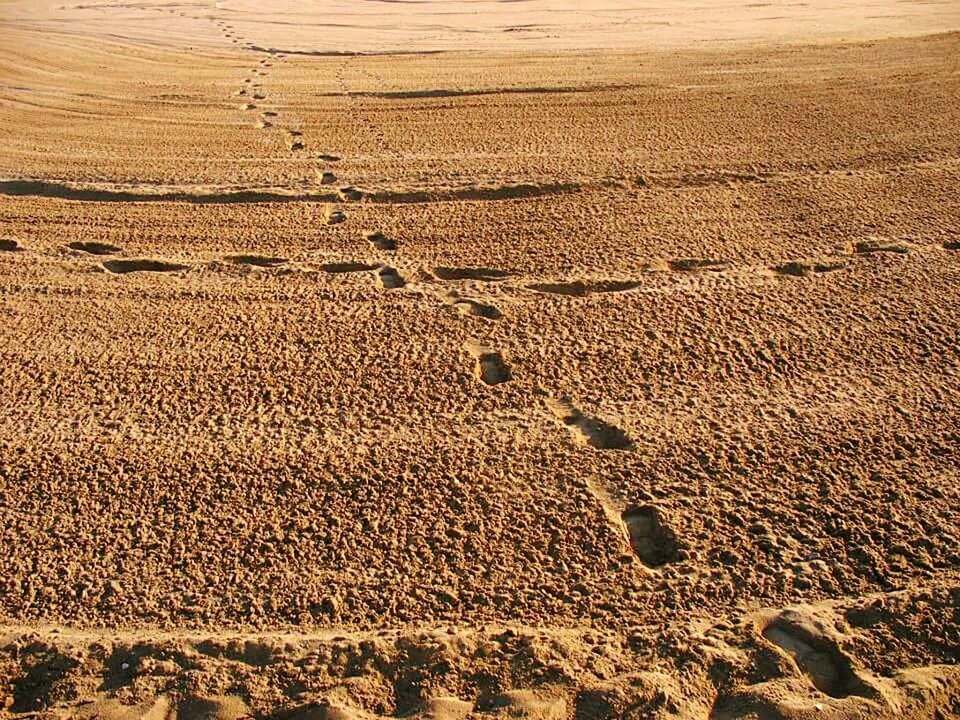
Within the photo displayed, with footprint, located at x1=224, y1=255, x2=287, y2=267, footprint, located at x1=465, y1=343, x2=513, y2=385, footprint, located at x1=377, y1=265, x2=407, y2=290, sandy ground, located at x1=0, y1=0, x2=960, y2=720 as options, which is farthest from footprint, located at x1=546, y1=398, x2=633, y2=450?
footprint, located at x1=224, y1=255, x2=287, y2=267

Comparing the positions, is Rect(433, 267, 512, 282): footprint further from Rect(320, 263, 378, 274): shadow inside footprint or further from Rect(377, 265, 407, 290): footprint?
Rect(320, 263, 378, 274): shadow inside footprint

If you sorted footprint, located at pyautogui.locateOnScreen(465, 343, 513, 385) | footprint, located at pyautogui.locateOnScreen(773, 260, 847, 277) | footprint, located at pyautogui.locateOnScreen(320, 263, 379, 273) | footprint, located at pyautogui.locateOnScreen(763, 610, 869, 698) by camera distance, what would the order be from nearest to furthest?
1. footprint, located at pyautogui.locateOnScreen(763, 610, 869, 698)
2. footprint, located at pyautogui.locateOnScreen(465, 343, 513, 385)
3. footprint, located at pyautogui.locateOnScreen(773, 260, 847, 277)
4. footprint, located at pyautogui.locateOnScreen(320, 263, 379, 273)

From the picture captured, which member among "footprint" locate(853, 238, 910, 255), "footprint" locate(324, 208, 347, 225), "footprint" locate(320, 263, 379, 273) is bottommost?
"footprint" locate(320, 263, 379, 273)

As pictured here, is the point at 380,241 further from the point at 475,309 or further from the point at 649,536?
the point at 649,536

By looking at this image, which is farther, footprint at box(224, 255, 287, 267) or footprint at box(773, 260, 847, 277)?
footprint at box(224, 255, 287, 267)

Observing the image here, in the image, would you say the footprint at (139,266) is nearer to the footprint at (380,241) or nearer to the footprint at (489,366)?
the footprint at (380,241)

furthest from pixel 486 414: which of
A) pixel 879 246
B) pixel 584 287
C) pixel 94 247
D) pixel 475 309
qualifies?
pixel 94 247

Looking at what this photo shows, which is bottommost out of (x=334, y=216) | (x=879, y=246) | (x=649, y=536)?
(x=649, y=536)
